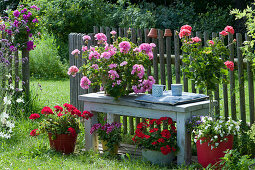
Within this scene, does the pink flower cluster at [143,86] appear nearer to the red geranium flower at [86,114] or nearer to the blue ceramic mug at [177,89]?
the blue ceramic mug at [177,89]

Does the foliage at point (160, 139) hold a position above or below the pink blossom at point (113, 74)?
below

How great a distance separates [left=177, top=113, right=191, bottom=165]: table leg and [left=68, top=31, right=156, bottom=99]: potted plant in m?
0.81

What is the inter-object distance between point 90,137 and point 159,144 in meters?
1.18

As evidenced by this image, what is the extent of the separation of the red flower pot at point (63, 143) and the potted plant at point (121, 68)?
71 cm

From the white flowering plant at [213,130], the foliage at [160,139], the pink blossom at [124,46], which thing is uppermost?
the pink blossom at [124,46]

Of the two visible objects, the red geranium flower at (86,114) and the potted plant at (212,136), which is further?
the red geranium flower at (86,114)

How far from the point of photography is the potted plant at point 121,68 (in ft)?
16.8

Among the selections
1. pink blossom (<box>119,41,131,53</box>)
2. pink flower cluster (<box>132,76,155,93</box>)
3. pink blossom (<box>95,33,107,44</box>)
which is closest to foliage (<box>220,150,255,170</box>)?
pink flower cluster (<box>132,76,155,93</box>)

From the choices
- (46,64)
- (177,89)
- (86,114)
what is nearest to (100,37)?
(86,114)

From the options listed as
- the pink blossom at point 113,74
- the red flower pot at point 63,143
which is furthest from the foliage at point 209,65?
the red flower pot at point 63,143

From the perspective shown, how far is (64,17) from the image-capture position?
13164 mm

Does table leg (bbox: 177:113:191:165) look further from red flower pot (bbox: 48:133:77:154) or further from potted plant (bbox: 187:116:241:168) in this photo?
red flower pot (bbox: 48:133:77:154)

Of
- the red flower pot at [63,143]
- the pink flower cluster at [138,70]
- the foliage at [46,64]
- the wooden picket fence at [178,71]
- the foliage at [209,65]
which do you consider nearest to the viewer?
the foliage at [209,65]

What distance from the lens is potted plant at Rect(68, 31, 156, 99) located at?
5.11 metres
